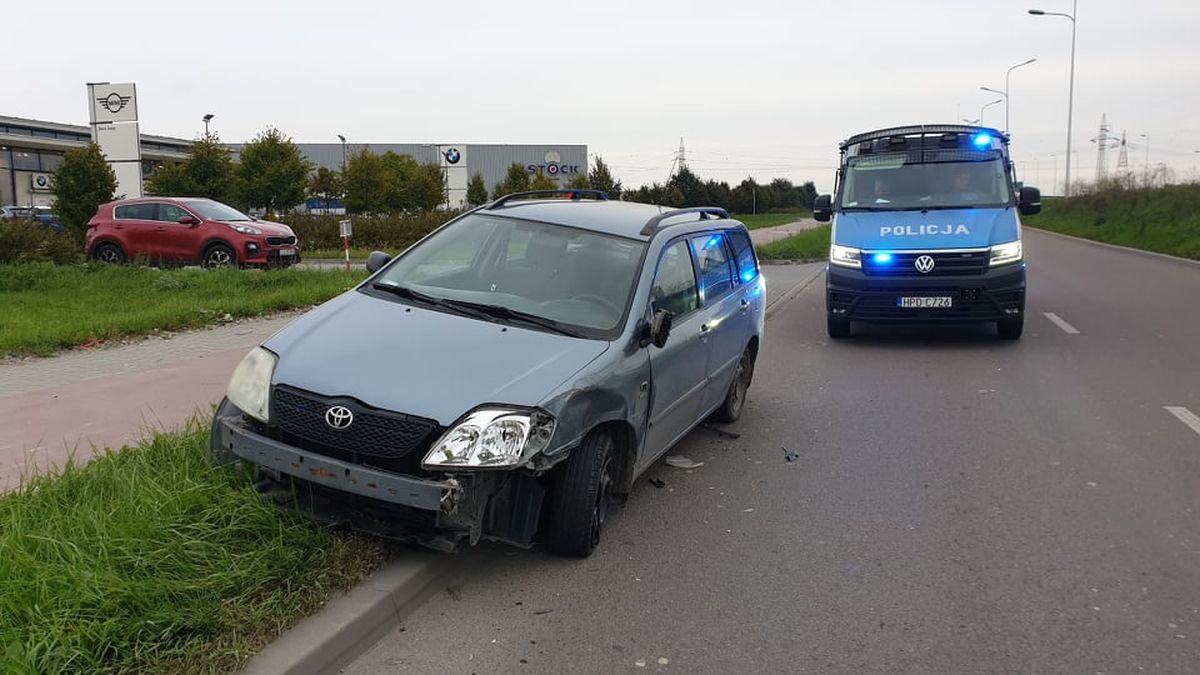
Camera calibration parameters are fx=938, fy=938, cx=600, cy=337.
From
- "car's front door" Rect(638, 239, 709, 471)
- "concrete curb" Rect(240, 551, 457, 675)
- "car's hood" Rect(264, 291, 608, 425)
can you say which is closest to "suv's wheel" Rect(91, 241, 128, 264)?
"car's hood" Rect(264, 291, 608, 425)

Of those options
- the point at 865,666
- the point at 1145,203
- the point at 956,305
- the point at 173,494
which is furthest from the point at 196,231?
the point at 1145,203

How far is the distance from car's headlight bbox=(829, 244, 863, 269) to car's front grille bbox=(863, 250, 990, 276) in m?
0.20

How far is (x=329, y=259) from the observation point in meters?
26.6

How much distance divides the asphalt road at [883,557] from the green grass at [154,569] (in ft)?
1.43

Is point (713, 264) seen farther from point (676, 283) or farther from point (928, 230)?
point (928, 230)

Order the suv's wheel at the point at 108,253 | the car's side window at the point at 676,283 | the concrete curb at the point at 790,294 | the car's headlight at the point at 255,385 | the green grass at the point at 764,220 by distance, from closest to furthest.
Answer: the car's headlight at the point at 255,385 → the car's side window at the point at 676,283 → the concrete curb at the point at 790,294 → the suv's wheel at the point at 108,253 → the green grass at the point at 764,220

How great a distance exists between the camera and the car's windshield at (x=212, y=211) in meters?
18.5

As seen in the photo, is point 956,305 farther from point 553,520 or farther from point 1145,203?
point 1145,203

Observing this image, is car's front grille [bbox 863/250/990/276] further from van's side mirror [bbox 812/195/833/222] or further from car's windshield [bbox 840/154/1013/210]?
van's side mirror [bbox 812/195/833/222]

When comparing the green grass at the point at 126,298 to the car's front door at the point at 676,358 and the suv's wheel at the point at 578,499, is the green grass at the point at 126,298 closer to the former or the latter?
the car's front door at the point at 676,358

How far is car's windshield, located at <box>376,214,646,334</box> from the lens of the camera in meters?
5.04

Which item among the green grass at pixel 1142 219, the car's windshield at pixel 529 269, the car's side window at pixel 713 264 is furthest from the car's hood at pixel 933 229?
the green grass at pixel 1142 219

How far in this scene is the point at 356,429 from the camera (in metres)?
3.98

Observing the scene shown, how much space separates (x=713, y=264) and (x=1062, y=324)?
8083 mm
